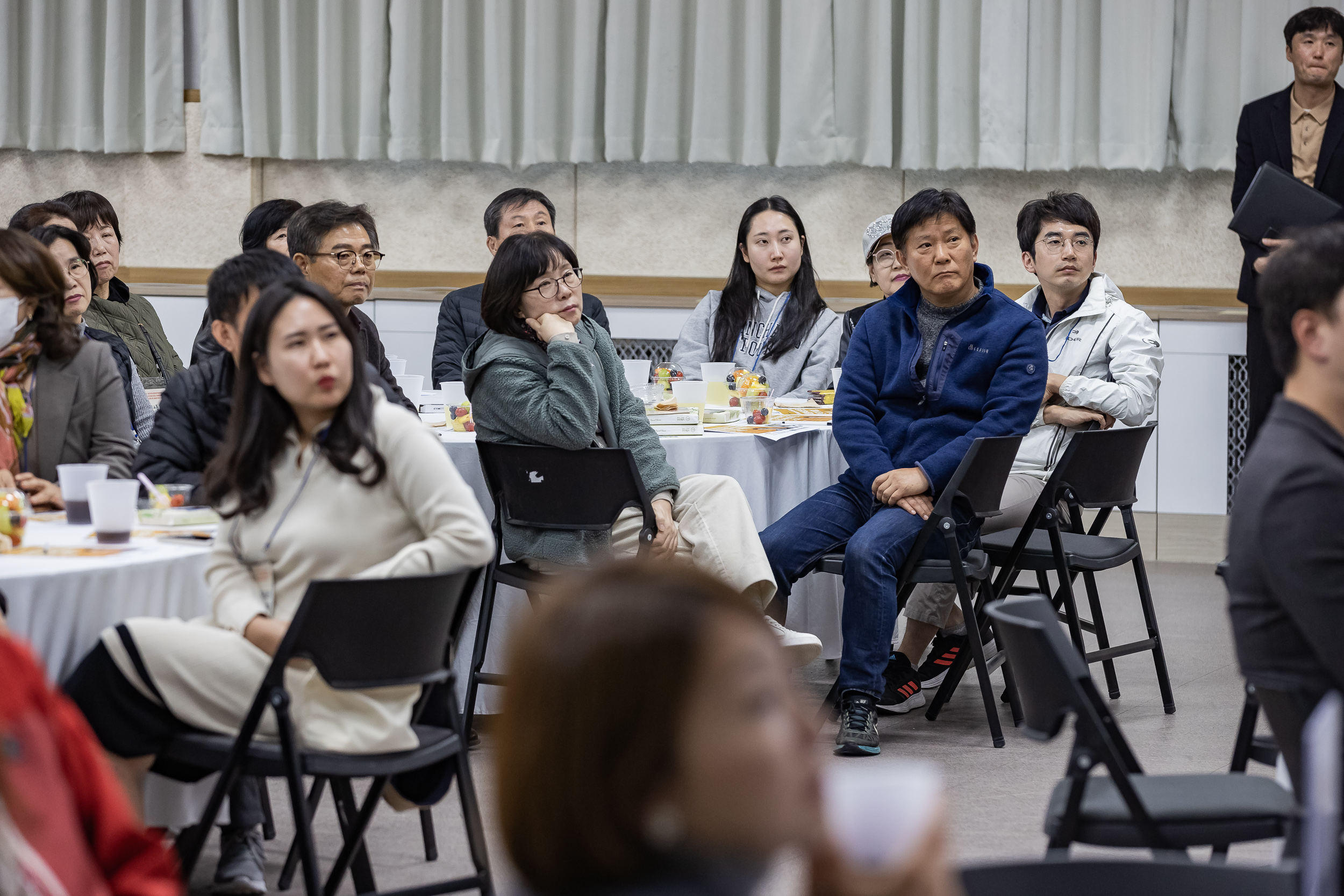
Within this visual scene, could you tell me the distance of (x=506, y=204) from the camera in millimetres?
5551

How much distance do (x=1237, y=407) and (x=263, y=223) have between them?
448 centimetres

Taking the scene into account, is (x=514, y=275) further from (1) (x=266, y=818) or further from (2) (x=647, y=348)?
(2) (x=647, y=348)

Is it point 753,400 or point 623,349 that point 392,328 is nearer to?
point 623,349

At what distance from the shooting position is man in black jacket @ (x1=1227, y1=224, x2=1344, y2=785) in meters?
1.83

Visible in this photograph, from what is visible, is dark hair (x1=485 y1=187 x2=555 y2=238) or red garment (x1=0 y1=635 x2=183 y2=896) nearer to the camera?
red garment (x1=0 y1=635 x2=183 y2=896)

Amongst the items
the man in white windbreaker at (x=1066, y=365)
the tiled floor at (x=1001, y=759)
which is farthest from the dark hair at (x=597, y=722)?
the man in white windbreaker at (x=1066, y=365)

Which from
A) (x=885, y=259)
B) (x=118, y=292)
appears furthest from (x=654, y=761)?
(x=118, y=292)

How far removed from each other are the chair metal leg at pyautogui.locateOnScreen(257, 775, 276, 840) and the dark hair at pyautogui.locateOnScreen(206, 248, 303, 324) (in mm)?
1029

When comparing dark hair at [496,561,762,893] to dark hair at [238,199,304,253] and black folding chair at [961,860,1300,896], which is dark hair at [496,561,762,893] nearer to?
black folding chair at [961,860,1300,896]

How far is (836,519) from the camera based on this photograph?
391 cm

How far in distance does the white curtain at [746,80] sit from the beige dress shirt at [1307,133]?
0.57 meters

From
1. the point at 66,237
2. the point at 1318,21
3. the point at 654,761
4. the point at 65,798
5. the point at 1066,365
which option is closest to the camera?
the point at 654,761

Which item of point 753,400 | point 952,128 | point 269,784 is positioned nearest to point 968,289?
point 753,400

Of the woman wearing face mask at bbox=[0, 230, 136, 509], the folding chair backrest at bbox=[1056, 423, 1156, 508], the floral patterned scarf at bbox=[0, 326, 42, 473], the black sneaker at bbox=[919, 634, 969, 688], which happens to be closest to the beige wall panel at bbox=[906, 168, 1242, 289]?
the folding chair backrest at bbox=[1056, 423, 1156, 508]
